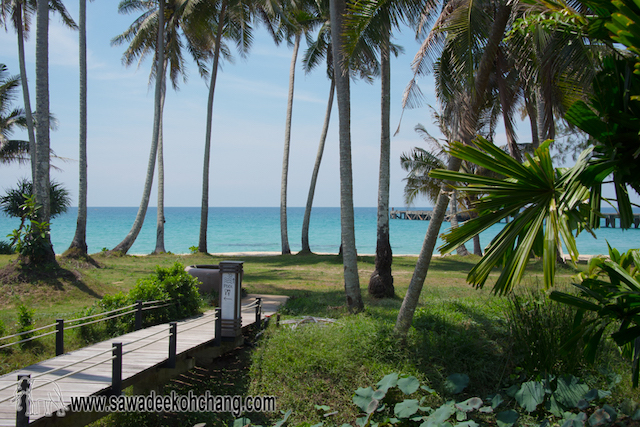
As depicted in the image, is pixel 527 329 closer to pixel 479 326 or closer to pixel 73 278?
pixel 479 326

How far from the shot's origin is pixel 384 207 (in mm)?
12344

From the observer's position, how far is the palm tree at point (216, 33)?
71.8ft

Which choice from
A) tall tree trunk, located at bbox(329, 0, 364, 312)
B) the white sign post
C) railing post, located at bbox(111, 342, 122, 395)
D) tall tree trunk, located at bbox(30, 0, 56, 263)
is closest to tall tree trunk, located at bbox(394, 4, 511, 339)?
tall tree trunk, located at bbox(329, 0, 364, 312)

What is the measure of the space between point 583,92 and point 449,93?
2105mm

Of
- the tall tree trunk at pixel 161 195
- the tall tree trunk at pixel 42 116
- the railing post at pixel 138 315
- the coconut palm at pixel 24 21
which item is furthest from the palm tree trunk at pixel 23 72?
the railing post at pixel 138 315

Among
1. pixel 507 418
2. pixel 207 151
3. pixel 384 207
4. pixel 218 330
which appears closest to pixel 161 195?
pixel 207 151

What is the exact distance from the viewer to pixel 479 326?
7.71m

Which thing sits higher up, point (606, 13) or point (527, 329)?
point (606, 13)

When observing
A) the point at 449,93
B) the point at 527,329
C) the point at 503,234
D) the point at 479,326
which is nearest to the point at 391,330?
the point at 479,326

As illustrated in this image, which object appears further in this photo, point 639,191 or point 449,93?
point 449,93

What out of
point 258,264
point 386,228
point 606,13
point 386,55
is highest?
point 386,55

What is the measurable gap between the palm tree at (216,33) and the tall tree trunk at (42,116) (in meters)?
9.33

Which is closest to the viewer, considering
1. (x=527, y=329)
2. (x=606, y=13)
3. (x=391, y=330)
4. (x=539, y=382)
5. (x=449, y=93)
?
(x=606, y=13)

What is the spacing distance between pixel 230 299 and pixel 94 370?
2.57 metres
